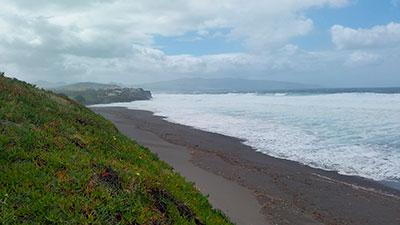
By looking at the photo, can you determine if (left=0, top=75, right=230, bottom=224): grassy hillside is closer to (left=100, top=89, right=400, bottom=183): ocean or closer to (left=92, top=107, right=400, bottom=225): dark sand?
(left=92, top=107, right=400, bottom=225): dark sand

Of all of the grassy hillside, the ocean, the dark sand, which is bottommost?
the dark sand

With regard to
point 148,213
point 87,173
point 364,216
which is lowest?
point 364,216

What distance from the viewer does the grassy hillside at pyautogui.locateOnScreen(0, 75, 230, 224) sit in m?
5.95

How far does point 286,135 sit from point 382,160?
8.73m

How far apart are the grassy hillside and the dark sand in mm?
3444

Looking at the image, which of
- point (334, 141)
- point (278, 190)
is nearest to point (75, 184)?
point (278, 190)

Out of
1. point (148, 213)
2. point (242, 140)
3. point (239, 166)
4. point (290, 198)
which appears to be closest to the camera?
point (148, 213)

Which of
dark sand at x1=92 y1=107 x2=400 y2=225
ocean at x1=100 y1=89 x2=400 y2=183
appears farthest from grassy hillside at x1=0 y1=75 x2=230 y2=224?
ocean at x1=100 y1=89 x2=400 y2=183

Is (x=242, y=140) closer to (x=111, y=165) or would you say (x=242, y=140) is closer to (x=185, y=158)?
(x=185, y=158)

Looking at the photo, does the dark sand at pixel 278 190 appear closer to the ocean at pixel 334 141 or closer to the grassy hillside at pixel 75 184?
the ocean at pixel 334 141

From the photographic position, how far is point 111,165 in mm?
8414

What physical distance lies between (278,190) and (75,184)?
369 inches

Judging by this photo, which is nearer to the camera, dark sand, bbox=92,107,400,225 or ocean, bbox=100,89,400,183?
dark sand, bbox=92,107,400,225

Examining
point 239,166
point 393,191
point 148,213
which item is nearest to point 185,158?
point 239,166
